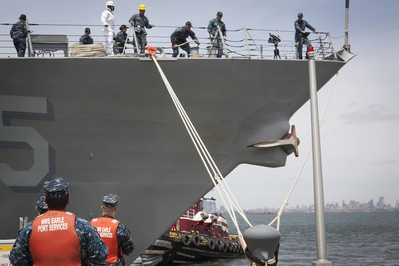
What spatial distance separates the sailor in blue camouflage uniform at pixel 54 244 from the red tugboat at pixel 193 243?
1522cm

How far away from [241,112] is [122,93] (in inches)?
91.0

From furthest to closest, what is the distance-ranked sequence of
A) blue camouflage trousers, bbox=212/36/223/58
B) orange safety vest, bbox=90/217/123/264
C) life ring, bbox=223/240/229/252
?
life ring, bbox=223/240/229/252, blue camouflage trousers, bbox=212/36/223/58, orange safety vest, bbox=90/217/123/264

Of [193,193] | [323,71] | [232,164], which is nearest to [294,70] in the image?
[323,71]

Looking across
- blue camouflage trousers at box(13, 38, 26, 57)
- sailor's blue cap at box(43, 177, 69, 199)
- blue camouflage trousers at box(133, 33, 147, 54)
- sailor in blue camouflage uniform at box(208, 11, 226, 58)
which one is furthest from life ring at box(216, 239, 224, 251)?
sailor's blue cap at box(43, 177, 69, 199)

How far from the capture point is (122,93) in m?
8.59

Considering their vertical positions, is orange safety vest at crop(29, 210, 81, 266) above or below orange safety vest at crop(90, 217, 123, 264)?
above

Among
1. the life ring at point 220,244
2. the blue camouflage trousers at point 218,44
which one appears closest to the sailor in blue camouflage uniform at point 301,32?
the blue camouflage trousers at point 218,44

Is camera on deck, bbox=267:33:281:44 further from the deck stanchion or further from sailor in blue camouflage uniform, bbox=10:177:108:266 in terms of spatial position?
sailor in blue camouflage uniform, bbox=10:177:108:266

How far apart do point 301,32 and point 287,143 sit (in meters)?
2.27

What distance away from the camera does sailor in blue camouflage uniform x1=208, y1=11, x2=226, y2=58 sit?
9.07 metres

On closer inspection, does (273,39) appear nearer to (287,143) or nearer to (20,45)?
(287,143)

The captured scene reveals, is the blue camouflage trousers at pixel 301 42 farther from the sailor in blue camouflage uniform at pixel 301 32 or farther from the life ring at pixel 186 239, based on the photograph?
the life ring at pixel 186 239

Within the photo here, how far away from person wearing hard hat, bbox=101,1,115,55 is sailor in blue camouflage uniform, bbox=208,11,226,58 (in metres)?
1.90

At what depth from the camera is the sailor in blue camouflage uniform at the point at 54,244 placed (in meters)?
3.09
